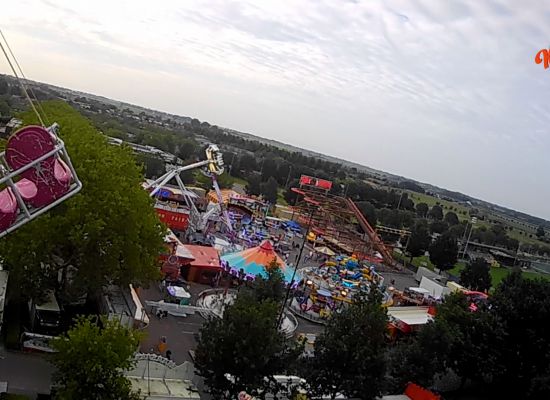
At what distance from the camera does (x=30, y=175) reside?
8078 millimetres

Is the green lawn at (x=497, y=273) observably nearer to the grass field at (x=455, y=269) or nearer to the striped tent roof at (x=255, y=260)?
the grass field at (x=455, y=269)

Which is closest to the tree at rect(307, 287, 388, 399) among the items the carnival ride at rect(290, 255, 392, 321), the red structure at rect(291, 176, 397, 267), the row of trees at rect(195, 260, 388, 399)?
the row of trees at rect(195, 260, 388, 399)

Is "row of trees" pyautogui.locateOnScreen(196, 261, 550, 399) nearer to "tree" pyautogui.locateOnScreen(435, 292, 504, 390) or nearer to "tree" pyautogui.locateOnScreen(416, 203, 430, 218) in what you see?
"tree" pyautogui.locateOnScreen(435, 292, 504, 390)

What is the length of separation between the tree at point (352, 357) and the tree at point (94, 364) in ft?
20.7

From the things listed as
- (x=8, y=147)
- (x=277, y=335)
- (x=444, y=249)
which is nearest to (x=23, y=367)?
(x=277, y=335)

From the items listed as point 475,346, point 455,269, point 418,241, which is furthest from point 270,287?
point 455,269

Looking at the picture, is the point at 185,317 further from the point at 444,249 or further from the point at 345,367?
the point at 444,249

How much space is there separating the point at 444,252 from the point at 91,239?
39896 mm

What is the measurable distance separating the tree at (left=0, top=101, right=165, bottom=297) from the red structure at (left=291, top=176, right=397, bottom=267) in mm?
→ 28362

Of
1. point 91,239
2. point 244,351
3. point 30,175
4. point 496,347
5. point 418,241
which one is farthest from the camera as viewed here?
point 418,241

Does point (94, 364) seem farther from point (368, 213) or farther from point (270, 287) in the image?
point (368, 213)

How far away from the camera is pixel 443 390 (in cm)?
2366

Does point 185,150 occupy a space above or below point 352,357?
above

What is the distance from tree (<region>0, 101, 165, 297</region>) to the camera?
1794cm
